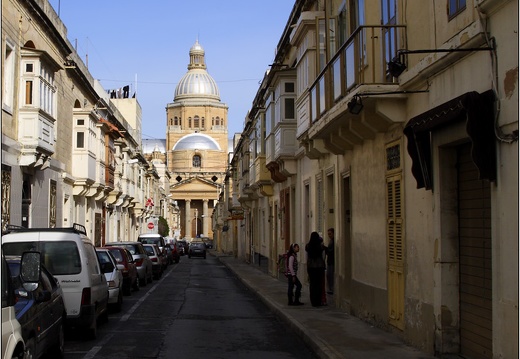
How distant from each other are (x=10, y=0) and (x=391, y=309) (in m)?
14.4

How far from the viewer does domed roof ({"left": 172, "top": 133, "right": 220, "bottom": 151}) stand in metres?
147

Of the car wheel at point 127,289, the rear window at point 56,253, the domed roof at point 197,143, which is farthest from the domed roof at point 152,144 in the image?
the rear window at point 56,253

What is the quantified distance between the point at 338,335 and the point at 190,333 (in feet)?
8.98

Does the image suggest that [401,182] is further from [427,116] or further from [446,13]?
[446,13]

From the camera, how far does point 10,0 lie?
21.2 metres

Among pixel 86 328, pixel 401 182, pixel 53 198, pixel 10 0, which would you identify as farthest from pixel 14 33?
pixel 401 182

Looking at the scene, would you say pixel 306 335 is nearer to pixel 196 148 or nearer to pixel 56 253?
pixel 56 253

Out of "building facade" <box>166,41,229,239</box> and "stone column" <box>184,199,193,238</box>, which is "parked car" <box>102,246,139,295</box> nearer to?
"building facade" <box>166,41,229,239</box>

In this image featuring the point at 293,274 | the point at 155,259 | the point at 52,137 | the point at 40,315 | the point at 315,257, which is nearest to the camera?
the point at 40,315

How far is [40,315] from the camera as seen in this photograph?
889cm

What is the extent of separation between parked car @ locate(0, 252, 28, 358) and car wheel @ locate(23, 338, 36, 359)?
0.26 metres

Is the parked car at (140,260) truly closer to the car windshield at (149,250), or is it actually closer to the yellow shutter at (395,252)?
the car windshield at (149,250)

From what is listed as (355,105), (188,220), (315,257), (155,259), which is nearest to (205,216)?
(188,220)

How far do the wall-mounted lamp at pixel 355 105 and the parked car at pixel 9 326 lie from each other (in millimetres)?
5756
